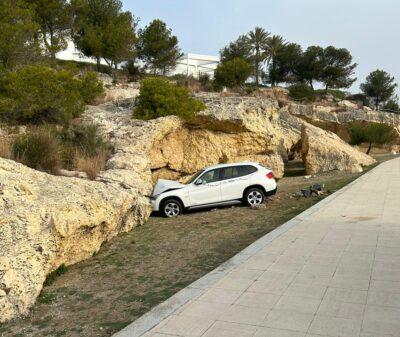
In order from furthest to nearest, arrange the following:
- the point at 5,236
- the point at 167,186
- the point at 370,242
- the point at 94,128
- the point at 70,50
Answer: the point at 70,50 → the point at 94,128 → the point at 167,186 → the point at 370,242 → the point at 5,236

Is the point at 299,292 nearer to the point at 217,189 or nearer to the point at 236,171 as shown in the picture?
the point at 217,189

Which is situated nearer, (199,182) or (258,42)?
(199,182)

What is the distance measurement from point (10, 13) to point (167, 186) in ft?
33.8

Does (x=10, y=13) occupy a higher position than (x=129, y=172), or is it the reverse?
(x=10, y=13)

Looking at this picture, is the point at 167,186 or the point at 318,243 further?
the point at 167,186

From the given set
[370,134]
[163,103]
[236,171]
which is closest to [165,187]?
[236,171]

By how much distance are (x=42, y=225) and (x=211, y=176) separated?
7.55 m

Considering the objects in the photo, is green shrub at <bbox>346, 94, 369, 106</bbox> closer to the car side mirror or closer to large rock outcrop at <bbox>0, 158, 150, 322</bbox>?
the car side mirror

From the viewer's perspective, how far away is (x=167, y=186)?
12922 mm

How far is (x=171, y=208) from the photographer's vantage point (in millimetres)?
12625

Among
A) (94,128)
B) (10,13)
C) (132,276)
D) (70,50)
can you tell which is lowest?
(132,276)

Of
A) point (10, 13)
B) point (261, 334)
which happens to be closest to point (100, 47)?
point (10, 13)

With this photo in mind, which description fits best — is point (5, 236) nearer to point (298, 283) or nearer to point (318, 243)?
point (298, 283)

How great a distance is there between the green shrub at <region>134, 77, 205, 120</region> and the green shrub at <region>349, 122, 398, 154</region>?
21.7 meters
